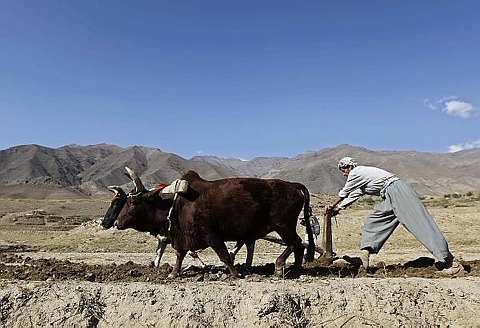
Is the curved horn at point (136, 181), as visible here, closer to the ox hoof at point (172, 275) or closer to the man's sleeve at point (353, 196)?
the ox hoof at point (172, 275)

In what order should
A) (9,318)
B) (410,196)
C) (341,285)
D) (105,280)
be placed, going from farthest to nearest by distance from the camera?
(410,196), (105,280), (341,285), (9,318)

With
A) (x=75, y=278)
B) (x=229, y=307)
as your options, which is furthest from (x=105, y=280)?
(x=229, y=307)

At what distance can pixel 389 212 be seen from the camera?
860cm

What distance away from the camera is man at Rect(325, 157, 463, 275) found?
26.6ft

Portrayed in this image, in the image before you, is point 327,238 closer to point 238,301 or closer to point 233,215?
point 233,215

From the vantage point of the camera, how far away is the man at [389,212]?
8.09m

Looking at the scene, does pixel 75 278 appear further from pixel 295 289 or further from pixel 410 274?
pixel 410 274

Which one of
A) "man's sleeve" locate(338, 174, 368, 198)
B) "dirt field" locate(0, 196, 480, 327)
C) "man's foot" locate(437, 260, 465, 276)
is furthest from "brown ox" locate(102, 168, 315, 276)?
"man's foot" locate(437, 260, 465, 276)

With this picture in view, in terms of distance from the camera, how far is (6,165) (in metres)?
158

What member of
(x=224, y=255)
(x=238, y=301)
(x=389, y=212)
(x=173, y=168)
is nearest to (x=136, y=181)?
(x=224, y=255)

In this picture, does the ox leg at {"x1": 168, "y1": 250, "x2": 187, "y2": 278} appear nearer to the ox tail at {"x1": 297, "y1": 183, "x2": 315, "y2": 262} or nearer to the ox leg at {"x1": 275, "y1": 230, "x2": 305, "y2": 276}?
the ox leg at {"x1": 275, "y1": 230, "x2": 305, "y2": 276}

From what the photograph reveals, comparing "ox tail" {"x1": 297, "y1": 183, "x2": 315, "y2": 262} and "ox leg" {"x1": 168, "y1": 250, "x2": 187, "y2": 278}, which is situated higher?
"ox tail" {"x1": 297, "y1": 183, "x2": 315, "y2": 262}

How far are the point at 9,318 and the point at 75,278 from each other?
1.51 metres

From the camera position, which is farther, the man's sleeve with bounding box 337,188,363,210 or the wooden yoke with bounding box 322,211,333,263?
the wooden yoke with bounding box 322,211,333,263
